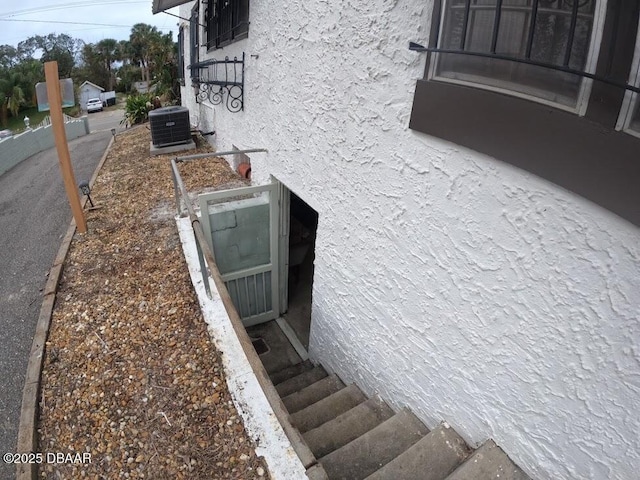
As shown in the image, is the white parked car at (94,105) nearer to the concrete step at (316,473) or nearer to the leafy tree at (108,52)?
the leafy tree at (108,52)

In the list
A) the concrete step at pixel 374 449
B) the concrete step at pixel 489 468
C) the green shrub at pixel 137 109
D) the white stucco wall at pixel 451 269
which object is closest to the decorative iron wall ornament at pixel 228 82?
the white stucco wall at pixel 451 269

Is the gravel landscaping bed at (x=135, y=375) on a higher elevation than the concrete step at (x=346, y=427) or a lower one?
higher

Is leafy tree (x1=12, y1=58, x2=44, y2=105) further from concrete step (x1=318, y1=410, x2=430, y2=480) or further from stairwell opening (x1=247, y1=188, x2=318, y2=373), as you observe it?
concrete step (x1=318, y1=410, x2=430, y2=480)

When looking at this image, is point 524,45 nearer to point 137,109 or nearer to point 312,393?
point 312,393

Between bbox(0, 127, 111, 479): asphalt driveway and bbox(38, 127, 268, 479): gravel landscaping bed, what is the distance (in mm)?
701

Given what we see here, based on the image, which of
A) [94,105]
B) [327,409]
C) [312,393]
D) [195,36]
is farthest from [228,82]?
[94,105]

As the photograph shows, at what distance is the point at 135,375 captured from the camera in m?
3.31

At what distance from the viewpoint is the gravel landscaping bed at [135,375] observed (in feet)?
8.63

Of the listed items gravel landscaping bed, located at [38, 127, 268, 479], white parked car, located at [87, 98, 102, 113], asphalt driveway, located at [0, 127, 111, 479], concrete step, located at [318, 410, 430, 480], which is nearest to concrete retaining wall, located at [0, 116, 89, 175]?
asphalt driveway, located at [0, 127, 111, 479]

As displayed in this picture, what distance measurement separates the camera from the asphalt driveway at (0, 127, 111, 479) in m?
3.88

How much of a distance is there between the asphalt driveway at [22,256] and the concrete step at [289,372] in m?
2.68

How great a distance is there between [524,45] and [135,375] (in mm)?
3677

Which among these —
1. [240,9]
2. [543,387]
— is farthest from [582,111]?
[240,9]

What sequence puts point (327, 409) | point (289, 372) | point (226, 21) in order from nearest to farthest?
point (327, 409) → point (289, 372) → point (226, 21)
